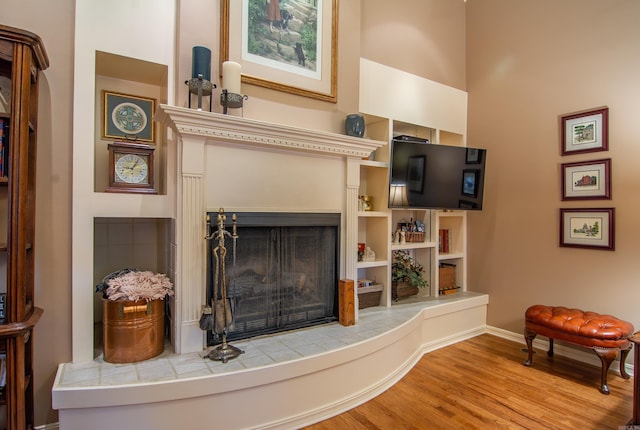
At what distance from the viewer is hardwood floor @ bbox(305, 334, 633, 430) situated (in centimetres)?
214

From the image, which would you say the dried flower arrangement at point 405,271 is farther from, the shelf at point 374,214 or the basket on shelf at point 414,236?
the shelf at point 374,214

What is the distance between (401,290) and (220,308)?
6.63ft

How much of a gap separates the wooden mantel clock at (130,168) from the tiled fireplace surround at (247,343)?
207mm

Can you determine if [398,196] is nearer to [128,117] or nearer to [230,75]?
[230,75]

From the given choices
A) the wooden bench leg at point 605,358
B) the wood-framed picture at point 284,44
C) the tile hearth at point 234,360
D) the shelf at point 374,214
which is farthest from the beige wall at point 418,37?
the wooden bench leg at point 605,358

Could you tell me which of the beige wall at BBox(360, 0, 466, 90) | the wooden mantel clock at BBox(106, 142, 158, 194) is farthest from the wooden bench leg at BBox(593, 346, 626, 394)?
the wooden mantel clock at BBox(106, 142, 158, 194)

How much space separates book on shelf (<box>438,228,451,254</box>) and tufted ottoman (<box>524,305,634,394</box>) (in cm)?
118

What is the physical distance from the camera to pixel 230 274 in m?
2.42

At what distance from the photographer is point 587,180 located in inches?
120

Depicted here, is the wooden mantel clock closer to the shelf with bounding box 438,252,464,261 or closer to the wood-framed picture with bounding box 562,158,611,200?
the shelf with bounding box 438,252,464,261

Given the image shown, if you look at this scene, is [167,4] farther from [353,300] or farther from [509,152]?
[509,152]

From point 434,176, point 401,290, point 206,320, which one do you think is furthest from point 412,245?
point 206,320

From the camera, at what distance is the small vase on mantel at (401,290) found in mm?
3504

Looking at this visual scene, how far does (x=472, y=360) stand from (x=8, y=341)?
3.24 m
